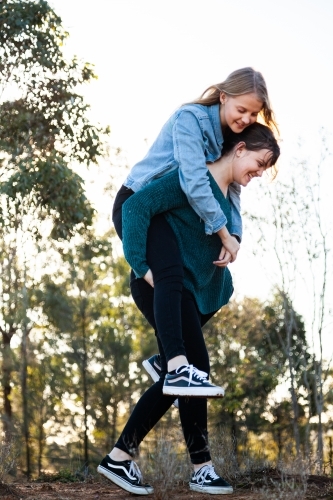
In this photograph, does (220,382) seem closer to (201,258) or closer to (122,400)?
(122,400)

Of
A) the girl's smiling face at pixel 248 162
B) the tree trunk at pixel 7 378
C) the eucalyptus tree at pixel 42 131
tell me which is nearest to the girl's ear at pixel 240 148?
the girl's smiling face at pixel 248 162

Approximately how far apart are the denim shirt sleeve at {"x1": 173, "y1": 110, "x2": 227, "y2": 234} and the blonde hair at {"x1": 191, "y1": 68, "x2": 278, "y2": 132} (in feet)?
0.59

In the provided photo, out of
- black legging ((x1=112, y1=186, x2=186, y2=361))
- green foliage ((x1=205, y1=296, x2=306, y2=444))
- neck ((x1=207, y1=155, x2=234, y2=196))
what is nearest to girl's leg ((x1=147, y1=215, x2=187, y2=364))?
black legging ((x1=112, y1=186, x2=186, y2=361))

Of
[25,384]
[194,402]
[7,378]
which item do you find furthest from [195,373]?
[7,378]

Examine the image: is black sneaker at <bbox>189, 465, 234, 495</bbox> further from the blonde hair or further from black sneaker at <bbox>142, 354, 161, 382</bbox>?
the blonde hair

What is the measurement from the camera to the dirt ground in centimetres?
327

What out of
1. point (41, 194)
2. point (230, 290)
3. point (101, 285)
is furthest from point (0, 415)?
point (230, 290)

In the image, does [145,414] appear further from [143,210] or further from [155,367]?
[143,210]

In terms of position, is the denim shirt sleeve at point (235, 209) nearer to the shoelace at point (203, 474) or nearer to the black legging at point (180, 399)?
the black legging at point (180, 399)

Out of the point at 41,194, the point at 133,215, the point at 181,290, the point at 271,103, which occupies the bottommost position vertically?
the point at 181,290

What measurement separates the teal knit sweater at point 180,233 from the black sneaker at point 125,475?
744 mm

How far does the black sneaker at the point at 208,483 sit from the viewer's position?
10.9 feet

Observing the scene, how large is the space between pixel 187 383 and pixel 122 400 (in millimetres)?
20541

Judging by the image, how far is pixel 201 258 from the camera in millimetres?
3414
